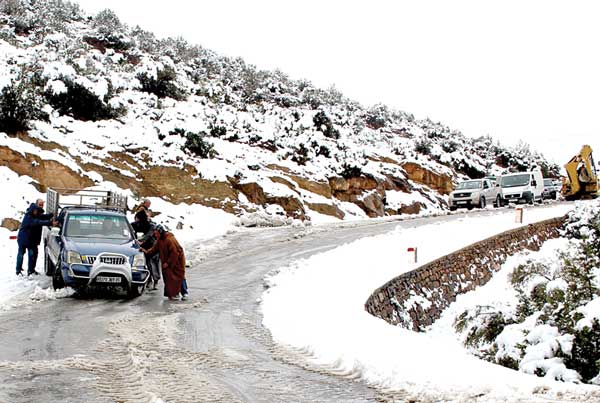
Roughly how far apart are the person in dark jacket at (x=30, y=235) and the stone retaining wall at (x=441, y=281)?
24.8 ft

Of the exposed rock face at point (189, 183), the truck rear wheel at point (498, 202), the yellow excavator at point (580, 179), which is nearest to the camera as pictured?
the exposed rock face at point (189, 183)

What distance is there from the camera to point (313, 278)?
15.1 m

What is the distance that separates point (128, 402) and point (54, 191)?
35.6 ft

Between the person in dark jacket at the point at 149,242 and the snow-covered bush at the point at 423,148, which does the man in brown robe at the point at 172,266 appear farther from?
the snow-covered bush at the point at 423,148

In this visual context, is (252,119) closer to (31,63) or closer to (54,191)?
(31,63)

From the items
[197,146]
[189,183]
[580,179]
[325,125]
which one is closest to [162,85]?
[197,146]

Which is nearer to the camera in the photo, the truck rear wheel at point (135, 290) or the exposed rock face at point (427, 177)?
the truck rear wheel at point (135, 290)

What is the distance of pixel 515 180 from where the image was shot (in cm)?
3841

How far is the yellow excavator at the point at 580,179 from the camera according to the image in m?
40.4

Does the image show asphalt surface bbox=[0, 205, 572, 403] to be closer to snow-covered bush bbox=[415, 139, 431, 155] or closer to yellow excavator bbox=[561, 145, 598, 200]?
yellow excavator bbox=[561, 145, 598, 200]

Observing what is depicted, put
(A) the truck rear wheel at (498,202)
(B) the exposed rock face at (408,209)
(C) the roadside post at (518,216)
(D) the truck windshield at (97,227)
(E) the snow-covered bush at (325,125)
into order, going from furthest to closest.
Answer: (E) the snow-covered bush at (325,125)
(A) the truck rear wheel at (498,202)
(B) the exposed rock face at (408,209)
(C) the roadside post at (518,216)
(D) the truck windshield at (97,227)

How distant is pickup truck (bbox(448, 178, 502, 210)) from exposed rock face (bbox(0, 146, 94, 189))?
20.1 meters

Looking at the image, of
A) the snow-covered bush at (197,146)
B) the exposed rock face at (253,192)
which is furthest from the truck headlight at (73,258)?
the snow-covered bush at (197,146)

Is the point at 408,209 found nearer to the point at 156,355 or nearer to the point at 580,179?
the point at 580,179
